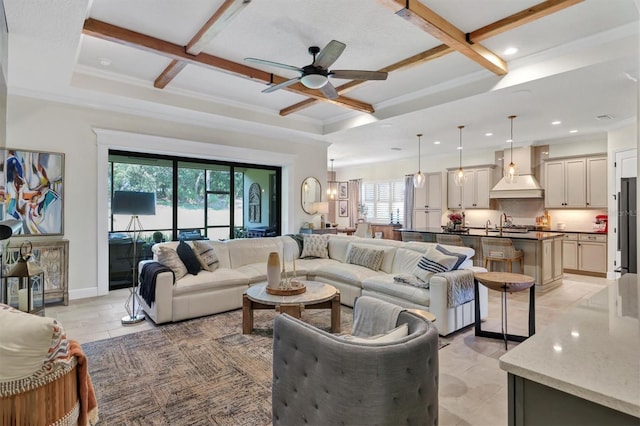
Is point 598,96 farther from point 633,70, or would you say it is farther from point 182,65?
point 182,65

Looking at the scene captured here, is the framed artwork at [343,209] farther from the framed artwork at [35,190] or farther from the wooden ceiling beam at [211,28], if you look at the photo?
the framed artwork at [35,190]

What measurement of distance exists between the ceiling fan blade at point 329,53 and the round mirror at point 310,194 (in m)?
4.26

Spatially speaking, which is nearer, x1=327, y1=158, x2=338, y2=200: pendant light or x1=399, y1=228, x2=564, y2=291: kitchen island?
x1=399, y1=228, x2=564, y2=291: kitchen island

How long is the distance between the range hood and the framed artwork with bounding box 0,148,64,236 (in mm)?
8298

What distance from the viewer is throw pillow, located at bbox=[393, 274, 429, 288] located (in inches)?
149

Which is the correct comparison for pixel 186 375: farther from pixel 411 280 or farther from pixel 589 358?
pixel 589 358

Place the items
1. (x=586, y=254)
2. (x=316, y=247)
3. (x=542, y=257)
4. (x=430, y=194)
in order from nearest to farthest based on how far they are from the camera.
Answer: (x=542, y=257)
(x=316, y=247)
(x=586, y=254)
(x=430, y=194)

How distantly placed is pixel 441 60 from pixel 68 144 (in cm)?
514

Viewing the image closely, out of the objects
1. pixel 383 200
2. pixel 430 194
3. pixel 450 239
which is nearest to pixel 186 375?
pixel 450 239

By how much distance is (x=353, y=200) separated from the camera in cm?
1177

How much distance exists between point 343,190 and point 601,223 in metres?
7.23

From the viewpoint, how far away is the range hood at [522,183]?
7438 mm

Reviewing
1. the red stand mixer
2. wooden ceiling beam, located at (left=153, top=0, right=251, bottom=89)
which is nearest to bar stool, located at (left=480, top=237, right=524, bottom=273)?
the red stand mixer

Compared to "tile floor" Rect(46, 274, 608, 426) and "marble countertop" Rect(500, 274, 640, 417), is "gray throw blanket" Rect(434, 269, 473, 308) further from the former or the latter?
"marble countertop" Rect(500, 274, 640, 417)
